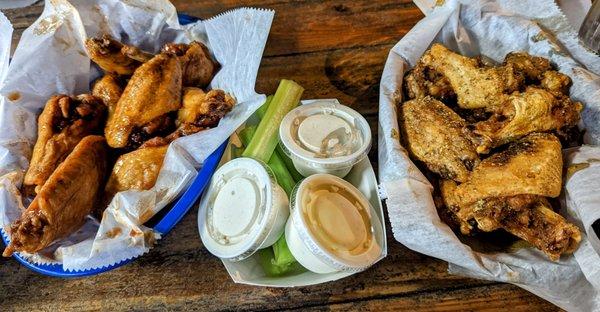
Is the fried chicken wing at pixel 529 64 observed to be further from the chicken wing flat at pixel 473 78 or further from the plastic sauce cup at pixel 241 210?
the plastic sauce cup at pixel 241 210

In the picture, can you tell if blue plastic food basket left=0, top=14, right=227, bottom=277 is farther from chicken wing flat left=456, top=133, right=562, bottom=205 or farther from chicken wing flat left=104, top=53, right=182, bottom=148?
chicken wing flat left=456, top=133, right=562, bottom=205

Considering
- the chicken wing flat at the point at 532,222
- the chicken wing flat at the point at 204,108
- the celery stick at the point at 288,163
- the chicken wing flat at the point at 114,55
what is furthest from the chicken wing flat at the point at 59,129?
the chicken wing flat at the point at 532,222

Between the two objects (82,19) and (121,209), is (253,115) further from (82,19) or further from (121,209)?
(82,19)

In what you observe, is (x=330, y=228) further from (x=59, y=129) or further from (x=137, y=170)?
(x=59, y=129)

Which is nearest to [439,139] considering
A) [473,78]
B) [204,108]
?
[473,78]

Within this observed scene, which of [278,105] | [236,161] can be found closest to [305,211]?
[236,161]
